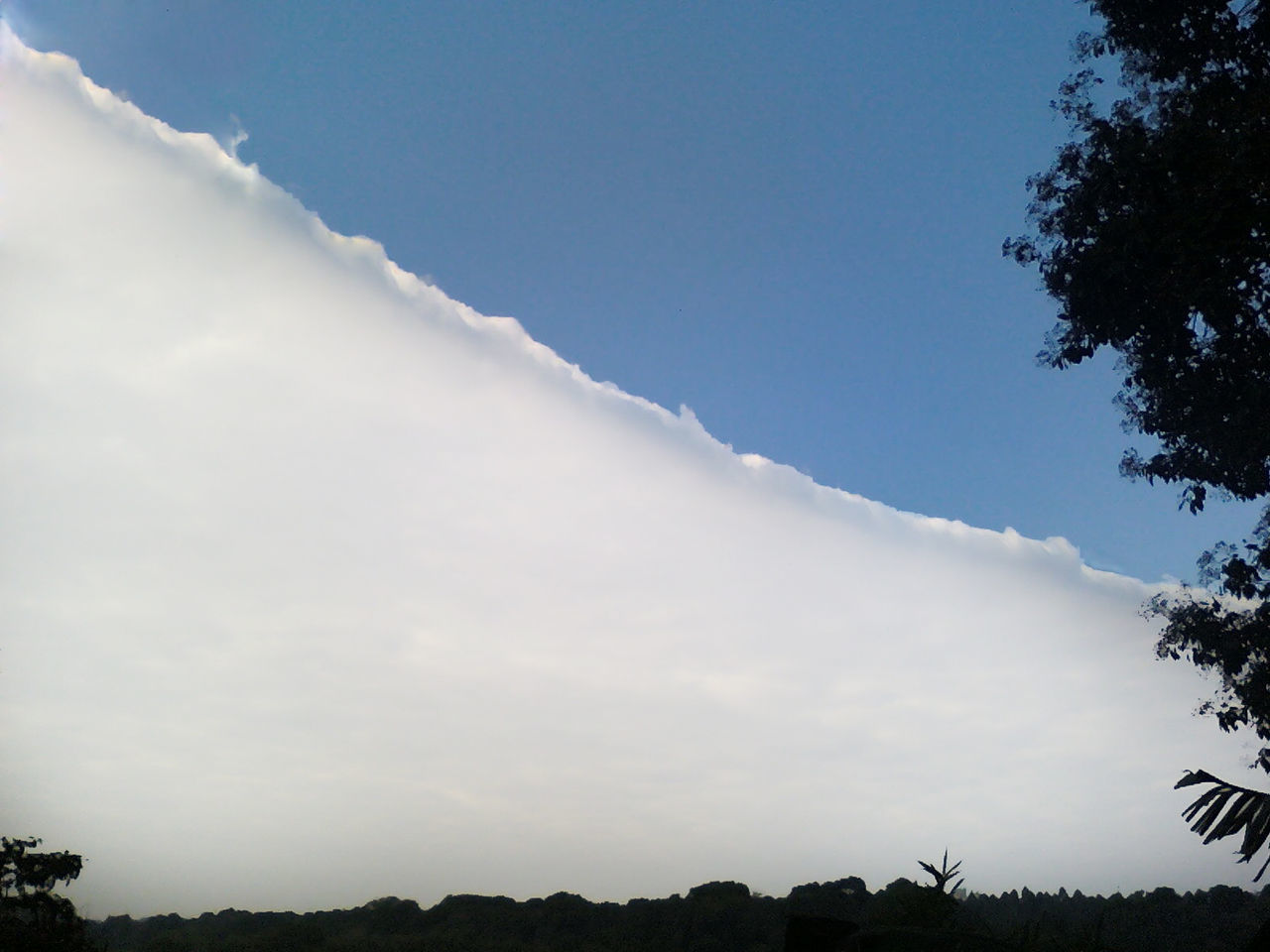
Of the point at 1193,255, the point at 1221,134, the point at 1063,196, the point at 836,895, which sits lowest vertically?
the point at 836,895

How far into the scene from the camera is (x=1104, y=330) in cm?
2273

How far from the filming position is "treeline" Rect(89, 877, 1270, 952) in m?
52.4

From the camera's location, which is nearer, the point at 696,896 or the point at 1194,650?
the point at 1194,650

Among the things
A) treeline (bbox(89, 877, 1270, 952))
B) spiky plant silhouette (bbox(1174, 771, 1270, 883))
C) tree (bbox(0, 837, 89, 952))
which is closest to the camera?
spiky plant silhouette (bbox(1174, 771, 1270, 883))

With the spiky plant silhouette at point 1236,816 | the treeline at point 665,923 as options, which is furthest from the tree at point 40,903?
the treeline at point 665,923

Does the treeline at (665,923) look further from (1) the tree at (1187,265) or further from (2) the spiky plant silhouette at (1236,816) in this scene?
(2) the spiky plant silhouette at (1236,816)

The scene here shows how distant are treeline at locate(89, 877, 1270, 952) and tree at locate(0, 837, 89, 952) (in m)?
32.5

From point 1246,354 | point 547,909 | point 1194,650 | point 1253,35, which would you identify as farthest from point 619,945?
point 1253,35

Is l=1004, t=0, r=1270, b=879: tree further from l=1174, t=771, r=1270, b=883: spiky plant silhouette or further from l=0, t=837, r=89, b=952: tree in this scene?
l=0, t=837, r=89, b=952: tree

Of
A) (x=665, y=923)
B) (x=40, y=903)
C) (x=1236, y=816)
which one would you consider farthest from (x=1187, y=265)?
(x=665, y=923)

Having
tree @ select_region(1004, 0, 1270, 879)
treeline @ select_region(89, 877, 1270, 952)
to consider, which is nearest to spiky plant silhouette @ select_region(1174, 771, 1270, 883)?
tree @ select_region(1004, 0, 1270, 879)

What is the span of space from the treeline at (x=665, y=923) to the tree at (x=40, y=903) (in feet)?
107

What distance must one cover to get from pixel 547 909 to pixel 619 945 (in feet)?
46.0

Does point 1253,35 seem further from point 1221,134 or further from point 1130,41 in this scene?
point 1221,134
